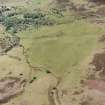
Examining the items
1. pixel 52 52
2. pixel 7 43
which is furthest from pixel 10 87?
pixel 7 43

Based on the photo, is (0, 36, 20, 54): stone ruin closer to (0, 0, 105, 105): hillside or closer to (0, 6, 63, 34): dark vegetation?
(0, 0, 105, 105): hillside

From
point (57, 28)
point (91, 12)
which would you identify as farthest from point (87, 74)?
point (91, 12)

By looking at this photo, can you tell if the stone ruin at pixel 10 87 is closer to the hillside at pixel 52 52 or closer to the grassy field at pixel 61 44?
the hillside at pixel 52 52

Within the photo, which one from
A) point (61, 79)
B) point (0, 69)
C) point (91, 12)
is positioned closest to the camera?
point (61, 79)

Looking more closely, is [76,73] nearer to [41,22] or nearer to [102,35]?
[102,35]

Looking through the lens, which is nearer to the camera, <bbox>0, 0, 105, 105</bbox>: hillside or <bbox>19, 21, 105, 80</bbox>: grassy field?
<bbox>0, 0, 105, 105</bbox>: hillside

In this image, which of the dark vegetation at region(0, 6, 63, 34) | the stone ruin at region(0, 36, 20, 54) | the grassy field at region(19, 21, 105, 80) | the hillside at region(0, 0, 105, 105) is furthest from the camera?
the dark vegetation at region(0, 6, 63, 34)

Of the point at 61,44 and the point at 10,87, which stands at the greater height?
the point at 61,44

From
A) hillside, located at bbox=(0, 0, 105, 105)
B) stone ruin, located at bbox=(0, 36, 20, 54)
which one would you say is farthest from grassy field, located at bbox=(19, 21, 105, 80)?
stone ruin, located at bbox=(0, 36, 20, 54)

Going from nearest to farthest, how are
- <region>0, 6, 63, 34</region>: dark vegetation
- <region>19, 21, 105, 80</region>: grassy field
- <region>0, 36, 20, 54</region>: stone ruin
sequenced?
<region>19, 21, 105, 80</region>: grassy field, <region>0, 36, 20, 54</region>: stone ruin, <region>0, 6, 63, 34</region>: dark vegetation

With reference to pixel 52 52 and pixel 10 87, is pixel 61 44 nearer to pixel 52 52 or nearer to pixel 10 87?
pixel 52 52

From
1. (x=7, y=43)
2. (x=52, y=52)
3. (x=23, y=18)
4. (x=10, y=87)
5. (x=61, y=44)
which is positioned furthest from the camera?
(x=23, y=18)
